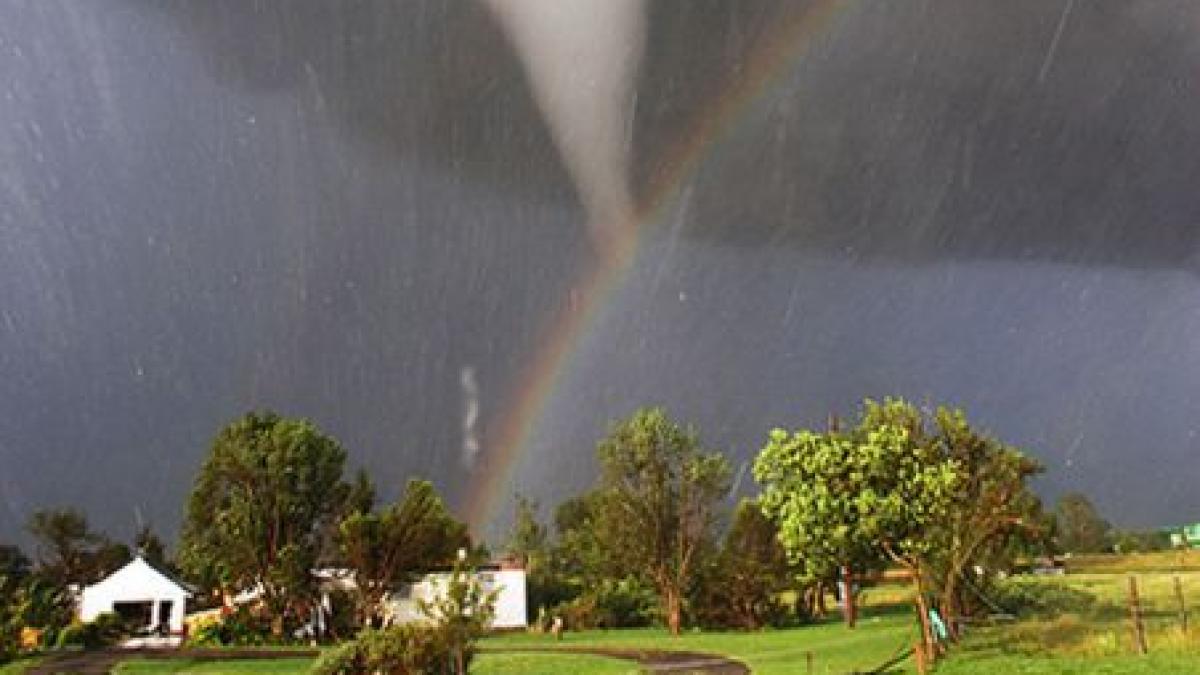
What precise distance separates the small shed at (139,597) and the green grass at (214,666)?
31892mm

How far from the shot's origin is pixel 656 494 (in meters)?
→ 67.1

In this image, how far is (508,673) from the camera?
1380 inches

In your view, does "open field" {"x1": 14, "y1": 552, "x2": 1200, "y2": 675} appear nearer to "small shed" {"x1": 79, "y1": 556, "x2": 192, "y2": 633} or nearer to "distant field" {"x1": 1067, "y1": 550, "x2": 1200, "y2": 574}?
"distant field" {"x1": 1067, "y1": 550, "x2": 1200, "y2": 574}

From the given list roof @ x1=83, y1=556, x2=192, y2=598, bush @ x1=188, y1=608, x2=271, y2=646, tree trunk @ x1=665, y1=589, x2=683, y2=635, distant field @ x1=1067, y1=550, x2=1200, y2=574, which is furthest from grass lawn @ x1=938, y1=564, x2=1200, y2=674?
roof @ x1=83, y1=556, x2=192, y2=598

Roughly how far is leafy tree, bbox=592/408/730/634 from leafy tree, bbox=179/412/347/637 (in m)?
22.6

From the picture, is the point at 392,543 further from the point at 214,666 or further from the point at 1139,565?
the point at 1139,565

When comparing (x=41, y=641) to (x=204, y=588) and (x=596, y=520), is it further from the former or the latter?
(x=596, y=520)

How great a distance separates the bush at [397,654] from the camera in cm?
2631

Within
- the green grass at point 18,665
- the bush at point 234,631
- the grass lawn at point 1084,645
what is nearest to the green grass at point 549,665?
the grass lawn at point 1084,645

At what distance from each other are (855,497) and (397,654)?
17.4 m

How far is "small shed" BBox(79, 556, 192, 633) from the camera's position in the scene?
76.9 m

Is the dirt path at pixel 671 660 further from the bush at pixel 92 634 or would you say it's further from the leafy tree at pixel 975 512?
the bush at pixel 92 634

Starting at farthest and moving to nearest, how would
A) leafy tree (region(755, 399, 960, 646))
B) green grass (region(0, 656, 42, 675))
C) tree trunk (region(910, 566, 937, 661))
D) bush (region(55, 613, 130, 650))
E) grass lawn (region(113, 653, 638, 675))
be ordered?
bush (region(55, 613, 130, 650)), green grass (region(0, 656, 42, 675)), grass lawn (region(113, 653, 638, 675)), leafy tree (region(755, 399, 960, 646)), tree trunk (region(910, 566, 937, 661))

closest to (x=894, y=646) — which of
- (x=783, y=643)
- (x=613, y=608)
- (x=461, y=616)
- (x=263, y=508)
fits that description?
(x=783, y=643)
